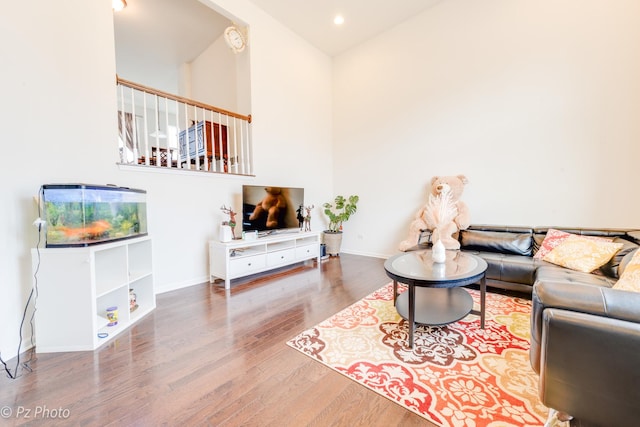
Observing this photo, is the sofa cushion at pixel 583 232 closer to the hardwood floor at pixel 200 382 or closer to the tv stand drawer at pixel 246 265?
the hardwood floor at pixel 200 382

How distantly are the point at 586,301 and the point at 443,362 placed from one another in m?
0.96

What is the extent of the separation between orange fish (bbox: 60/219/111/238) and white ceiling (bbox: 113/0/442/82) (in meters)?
3.81

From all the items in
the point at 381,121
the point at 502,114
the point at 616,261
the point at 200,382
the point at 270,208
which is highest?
the point at 381,121

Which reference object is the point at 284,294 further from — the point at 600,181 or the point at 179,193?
the point at 600,181

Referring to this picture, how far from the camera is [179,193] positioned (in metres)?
3.12

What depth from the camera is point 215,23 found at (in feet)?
14.7

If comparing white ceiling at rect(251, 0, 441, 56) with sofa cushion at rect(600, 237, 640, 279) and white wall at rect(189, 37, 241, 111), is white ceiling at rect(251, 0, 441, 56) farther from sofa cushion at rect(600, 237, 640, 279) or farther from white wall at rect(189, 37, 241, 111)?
sofa cushion at rect(600, 237, 640, 279)

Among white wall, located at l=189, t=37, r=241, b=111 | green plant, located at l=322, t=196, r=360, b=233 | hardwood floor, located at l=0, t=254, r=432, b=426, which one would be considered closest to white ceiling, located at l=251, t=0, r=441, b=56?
white wall, located at l=189, t=37, r=241, b=111

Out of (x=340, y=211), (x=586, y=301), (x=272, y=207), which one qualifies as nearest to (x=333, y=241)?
(x=340, y=211)

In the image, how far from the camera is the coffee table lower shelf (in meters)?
1.96

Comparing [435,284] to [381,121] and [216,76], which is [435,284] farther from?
[216,76]

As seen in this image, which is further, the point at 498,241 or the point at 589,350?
the point at 498,241

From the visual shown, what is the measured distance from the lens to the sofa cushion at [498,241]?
301cm

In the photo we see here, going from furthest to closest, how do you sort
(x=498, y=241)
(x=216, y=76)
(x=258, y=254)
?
(x=216, y=76)
(x=258, y=254)
(x=498, y=241)
